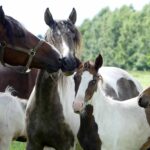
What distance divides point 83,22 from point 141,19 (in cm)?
3177

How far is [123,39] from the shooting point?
250ft

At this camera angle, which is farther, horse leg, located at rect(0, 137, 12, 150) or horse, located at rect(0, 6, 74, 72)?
horse leg, located at rect(0, 137, 12, 150)

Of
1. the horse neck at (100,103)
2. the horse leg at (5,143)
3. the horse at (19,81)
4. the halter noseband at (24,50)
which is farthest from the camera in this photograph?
the horse at (19,81)

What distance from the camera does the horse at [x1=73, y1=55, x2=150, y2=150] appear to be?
6090 millimetres

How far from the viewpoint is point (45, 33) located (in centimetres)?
636

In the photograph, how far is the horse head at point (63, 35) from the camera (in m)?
6.04

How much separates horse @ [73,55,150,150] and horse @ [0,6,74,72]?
54 centimetres

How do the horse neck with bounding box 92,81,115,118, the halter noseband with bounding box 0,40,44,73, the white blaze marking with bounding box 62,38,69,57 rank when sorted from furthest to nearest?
the horse neck with bounding box 92,81,115,118 < the white blaze marking with bounding box 62,38,69,57 < the halter noseband with bounding box 0,40,44,73

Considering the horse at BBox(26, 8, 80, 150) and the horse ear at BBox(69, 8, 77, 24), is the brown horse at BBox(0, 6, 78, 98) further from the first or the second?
the horse ear at BBox(69, 8, 77, 24)

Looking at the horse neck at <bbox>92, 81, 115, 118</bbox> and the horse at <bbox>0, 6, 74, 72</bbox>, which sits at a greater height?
the horse at <bbox>0, 6, 74, 72</bbox>

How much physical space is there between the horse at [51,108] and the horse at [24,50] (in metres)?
0.49

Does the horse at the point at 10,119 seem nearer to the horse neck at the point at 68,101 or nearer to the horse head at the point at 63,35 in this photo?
the horse neck at the point at 68,101

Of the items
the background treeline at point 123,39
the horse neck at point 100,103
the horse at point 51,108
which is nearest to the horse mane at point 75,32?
the horse at point 51,108

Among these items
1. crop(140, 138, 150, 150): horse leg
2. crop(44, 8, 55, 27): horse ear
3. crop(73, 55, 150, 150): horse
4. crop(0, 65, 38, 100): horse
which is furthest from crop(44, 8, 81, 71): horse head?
crop(0, 65, 38, 100): horse
